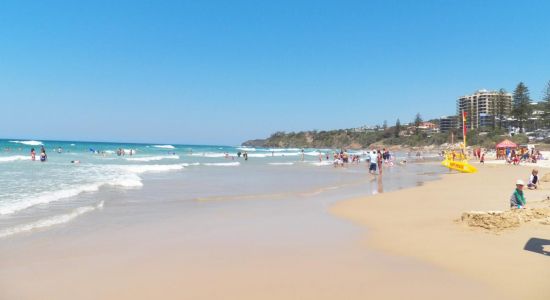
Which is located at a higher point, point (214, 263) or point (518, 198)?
point (518, 198)

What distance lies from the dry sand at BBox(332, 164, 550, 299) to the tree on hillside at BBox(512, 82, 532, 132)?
297 ft

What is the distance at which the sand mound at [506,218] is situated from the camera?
6.96 meters

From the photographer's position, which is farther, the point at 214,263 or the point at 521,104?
the point at 521,104

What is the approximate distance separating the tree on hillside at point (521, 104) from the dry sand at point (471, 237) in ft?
297

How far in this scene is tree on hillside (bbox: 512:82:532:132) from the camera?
287 ft

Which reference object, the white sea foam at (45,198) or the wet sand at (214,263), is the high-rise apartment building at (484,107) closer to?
the white sea foam at (45,198)

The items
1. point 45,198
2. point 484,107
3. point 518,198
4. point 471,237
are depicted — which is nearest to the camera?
point 471,237

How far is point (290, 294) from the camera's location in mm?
4383

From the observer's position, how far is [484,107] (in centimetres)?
14575

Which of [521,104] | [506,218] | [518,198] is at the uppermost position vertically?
[521,104]

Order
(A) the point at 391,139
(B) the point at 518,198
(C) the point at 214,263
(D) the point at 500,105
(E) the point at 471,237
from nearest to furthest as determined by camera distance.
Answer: (C) the point at 214,263 < (E) the point at 471,237 < (B) the point at 518,198 < (D) the point at 500,105 < (A) the point at 391,139

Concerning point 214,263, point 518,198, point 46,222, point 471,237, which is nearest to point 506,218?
point 471,237

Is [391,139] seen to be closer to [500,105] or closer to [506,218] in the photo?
[500,105]

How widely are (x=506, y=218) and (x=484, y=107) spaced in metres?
158
